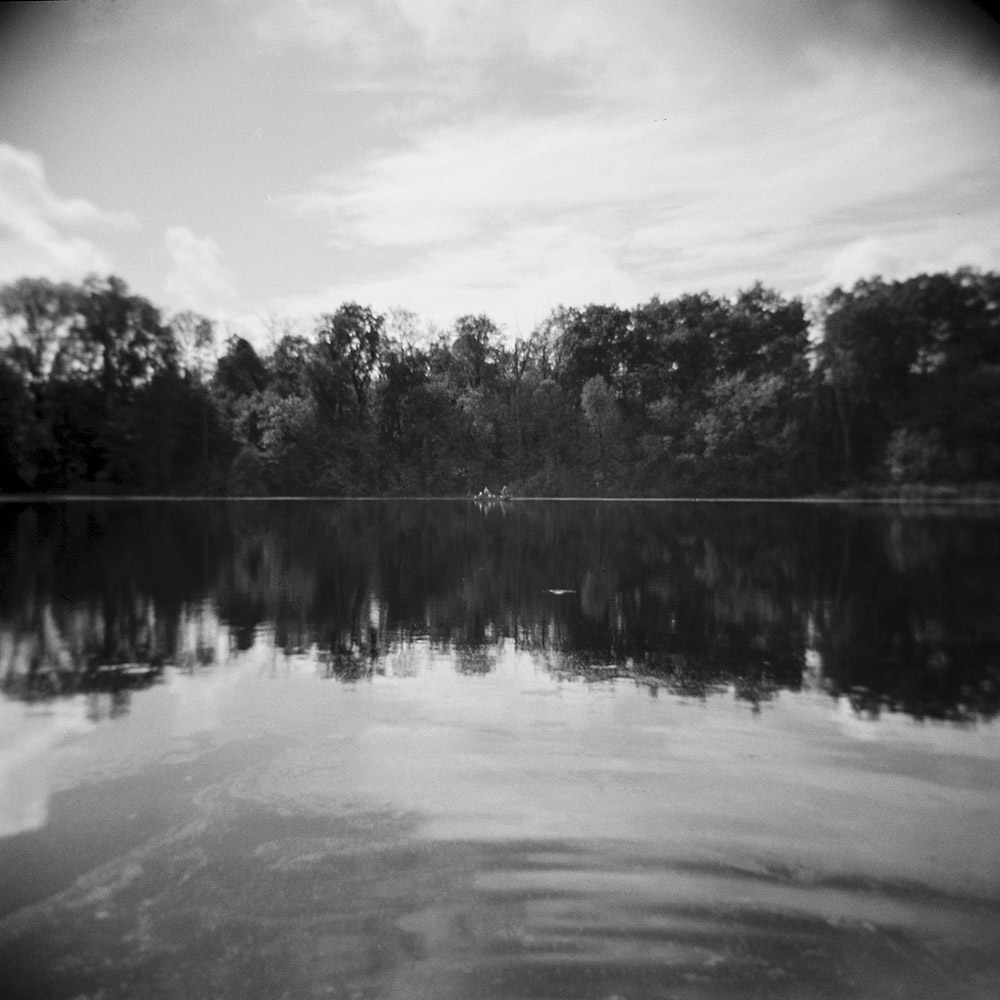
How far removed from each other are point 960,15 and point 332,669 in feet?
18.1

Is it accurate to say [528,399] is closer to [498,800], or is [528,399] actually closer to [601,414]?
[601,414]

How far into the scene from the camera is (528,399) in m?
45.5

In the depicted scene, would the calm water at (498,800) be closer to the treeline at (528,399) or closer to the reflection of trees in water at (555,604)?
the reflection of trees in water at (555,604)

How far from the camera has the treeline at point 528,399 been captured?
91.7ft

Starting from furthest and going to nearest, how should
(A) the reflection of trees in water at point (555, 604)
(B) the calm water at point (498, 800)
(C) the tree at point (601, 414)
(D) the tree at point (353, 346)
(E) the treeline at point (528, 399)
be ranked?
(C) the tree at point (601, 414), (D) the tree at point (353, 346), (E) the treeline at point (528, 399), (A) the reflection of trees in water at point (555, 604), (B) the calm water at point (498, 800)

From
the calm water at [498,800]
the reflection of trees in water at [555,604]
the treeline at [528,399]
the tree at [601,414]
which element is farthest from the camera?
the tree at [601,414]

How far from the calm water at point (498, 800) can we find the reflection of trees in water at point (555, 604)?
71 mm

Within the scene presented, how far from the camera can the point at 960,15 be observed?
423 cm

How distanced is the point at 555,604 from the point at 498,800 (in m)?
5.90

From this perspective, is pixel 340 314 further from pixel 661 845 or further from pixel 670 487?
pixel 661 845

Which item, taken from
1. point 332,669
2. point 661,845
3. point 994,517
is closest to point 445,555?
point 332,669

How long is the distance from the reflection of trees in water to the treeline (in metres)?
10.2

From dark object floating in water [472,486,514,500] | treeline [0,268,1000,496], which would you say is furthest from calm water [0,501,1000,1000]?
dark object floating in water [472,486,514,500]

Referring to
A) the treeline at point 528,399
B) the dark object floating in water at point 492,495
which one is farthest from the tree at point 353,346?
the dark object floating in water at point 492,495
